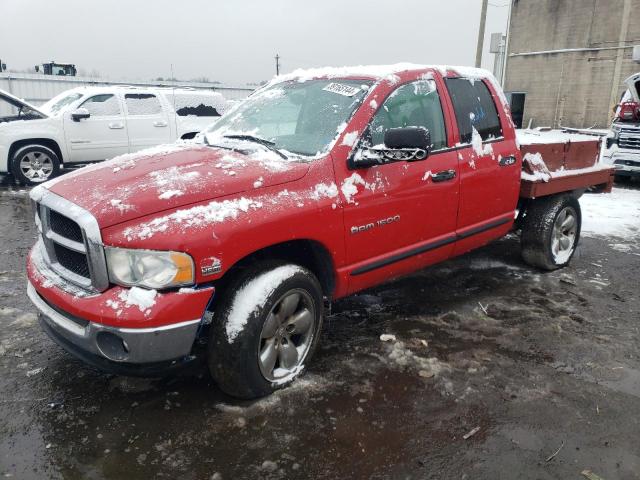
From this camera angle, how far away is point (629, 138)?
9.91m

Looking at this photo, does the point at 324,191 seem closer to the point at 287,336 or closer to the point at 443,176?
the point at 287,336

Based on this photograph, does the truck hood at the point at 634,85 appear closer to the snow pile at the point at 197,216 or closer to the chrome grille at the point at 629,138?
the chrome grille at the point at 629,138

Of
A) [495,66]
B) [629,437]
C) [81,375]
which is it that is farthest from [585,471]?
[495,66]

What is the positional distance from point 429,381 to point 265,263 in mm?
1256

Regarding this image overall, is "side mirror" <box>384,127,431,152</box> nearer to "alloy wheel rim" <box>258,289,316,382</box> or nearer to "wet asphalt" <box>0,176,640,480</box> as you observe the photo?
"alloy wheel rim" <box>258,289,316,382</box>

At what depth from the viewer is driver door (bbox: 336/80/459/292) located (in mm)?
3186

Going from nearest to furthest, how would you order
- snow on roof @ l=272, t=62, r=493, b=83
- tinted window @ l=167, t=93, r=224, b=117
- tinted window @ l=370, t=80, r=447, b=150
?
1. tinted window @ l=370, t=80, r=447, b=150
2. snow on roof @ l=272, t=62, r=493, b=83
3. tinted window @ l=167, t=93, r=224, b=117

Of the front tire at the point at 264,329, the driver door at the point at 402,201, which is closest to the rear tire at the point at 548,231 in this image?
the driver door at the point at 402,201

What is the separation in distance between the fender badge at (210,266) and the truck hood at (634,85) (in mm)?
10049

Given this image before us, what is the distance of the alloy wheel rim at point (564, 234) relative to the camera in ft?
16.7

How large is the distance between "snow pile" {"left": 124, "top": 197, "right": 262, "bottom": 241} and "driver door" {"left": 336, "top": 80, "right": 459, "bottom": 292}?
709 mm

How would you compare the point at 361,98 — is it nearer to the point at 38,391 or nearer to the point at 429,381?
the point at 429,381

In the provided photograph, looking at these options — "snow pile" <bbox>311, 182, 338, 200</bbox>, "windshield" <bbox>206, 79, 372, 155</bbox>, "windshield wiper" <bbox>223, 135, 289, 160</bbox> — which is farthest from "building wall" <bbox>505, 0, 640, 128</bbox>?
"snow pile" <bbox>311, 182, 338, 200</bbox>

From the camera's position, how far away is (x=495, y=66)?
29750 millimetres
